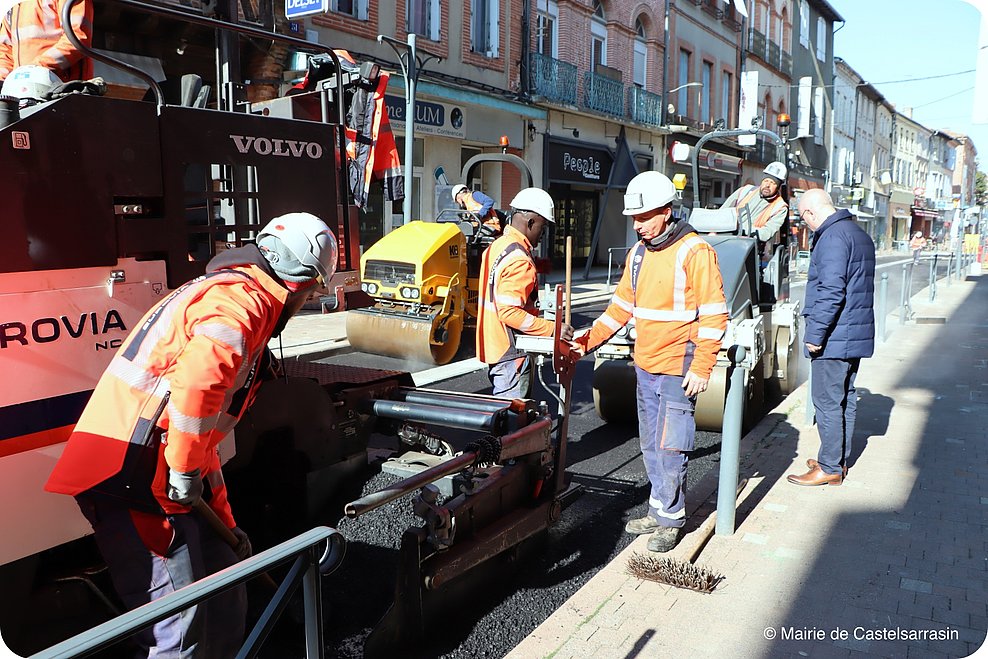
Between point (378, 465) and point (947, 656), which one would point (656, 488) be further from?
point (378, 465)

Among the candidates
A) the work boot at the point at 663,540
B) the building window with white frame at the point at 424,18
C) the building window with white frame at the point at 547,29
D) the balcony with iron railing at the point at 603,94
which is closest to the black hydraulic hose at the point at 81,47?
the work boot at the point at 663,540

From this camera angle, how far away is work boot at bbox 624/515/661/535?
170 inches

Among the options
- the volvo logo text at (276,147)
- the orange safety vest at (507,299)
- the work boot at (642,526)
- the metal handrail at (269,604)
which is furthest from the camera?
the orange safety vest at (507,299)

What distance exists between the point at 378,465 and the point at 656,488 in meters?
1.86

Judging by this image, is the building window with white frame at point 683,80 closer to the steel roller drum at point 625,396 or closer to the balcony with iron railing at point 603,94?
the balcony with iron railing at point 603,94

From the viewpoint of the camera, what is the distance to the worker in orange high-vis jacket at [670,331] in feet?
→ 13.1

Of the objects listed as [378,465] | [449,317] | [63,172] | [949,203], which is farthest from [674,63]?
[949,203]

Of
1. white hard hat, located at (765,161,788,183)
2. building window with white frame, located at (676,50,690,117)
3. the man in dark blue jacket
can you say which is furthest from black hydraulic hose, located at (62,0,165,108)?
building window with white frame, located at (676,50,690,117)

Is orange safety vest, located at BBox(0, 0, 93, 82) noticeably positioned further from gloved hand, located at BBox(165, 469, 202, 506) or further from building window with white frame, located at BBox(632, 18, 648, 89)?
building window with white frame, located at BBox(632, 18, 648, 89)

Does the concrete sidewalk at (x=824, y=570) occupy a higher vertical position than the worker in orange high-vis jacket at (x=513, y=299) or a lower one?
lower

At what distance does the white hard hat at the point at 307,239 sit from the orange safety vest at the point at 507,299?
6.89ft

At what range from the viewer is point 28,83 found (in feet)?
9.66

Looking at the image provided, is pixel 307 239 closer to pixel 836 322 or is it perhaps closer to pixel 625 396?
pixel 836 322

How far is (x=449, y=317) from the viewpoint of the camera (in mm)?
8711
